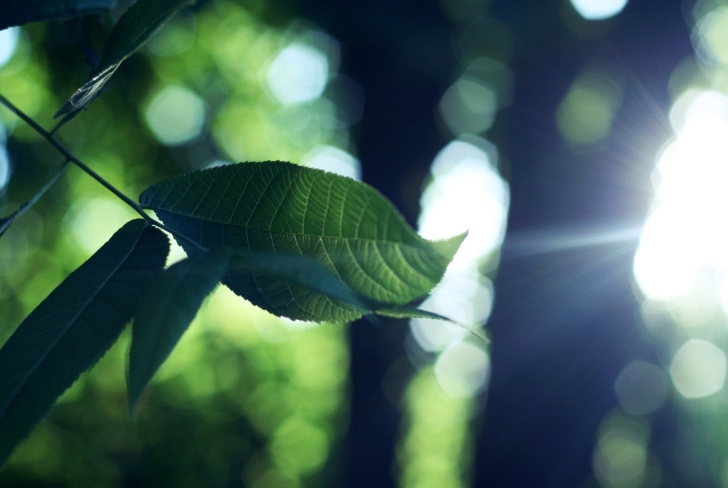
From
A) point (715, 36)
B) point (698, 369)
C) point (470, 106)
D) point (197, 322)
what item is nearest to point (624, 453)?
point (698, 369)

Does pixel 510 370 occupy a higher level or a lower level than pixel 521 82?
lower

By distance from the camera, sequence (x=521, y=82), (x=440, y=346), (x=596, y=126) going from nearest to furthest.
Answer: (x=596, y=126), (x=521, y=82), (x=440, y=346)

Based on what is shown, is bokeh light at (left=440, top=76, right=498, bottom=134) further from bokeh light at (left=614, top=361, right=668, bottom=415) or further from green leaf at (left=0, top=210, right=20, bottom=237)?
green leaf at (left=0, top=210, right=20, bottom=237)

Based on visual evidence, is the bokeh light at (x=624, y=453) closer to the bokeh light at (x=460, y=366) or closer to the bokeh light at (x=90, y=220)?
the bokeh light at (x=460, y=366)

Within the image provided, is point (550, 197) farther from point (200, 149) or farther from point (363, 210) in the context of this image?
point (200, 149)

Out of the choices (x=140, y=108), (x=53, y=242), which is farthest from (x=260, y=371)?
(x=140, y=108)

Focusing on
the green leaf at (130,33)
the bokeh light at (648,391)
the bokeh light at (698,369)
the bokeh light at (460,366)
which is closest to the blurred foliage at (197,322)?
the bokeh light at (460,366)

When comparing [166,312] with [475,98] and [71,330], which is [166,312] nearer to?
[71,330]

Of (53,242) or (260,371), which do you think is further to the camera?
(260,371)
